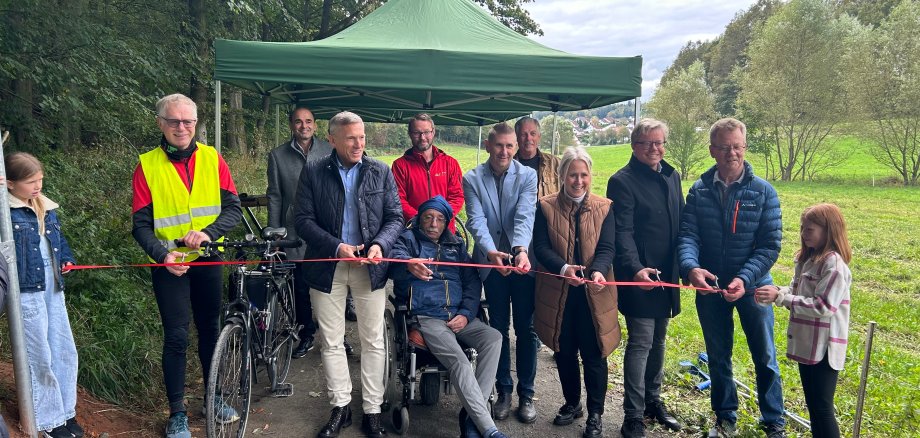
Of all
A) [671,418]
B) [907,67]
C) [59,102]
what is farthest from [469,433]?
[907,67]

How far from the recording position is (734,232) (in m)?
3.18

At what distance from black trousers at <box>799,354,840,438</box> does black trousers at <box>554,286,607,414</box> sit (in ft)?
3.38

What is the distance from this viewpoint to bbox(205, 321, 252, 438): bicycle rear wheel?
2756 mm

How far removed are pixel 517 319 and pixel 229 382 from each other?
1729 mm

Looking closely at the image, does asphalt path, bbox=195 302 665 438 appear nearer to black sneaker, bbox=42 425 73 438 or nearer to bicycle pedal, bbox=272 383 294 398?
bicycle pedal, bbox=272 383 294 398

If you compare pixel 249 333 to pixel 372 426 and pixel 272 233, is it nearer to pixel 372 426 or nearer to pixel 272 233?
pixel 272 233

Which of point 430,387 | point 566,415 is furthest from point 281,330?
point 566,415

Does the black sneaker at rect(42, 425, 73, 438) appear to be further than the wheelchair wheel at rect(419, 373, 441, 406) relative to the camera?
No

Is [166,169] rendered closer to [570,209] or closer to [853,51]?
[570,209]

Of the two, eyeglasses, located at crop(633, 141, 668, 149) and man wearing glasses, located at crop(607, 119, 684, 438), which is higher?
eyeglasses, located at crop(633, 141, 668, 149)

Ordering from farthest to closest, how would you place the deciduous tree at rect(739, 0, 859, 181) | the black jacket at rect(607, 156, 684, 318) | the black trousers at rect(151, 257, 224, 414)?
1. the deciduous tree at rect(739, 0, 859, 181)
2. the black jacket at rect(607, 156, 684, 318)
3. the black trousers at rect(151, 257, 224, 414)

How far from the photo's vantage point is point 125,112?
345 inches

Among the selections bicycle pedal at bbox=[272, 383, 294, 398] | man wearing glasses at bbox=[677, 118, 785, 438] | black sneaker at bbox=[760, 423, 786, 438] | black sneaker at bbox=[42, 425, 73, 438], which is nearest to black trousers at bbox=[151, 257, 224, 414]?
black sneaker at bbox=[42, 425, 73, 438]

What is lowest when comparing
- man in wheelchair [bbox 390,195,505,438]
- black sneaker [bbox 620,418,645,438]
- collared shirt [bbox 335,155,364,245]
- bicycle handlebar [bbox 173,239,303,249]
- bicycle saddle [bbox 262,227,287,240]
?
black sneaker [bbox 620,418,645,438]
